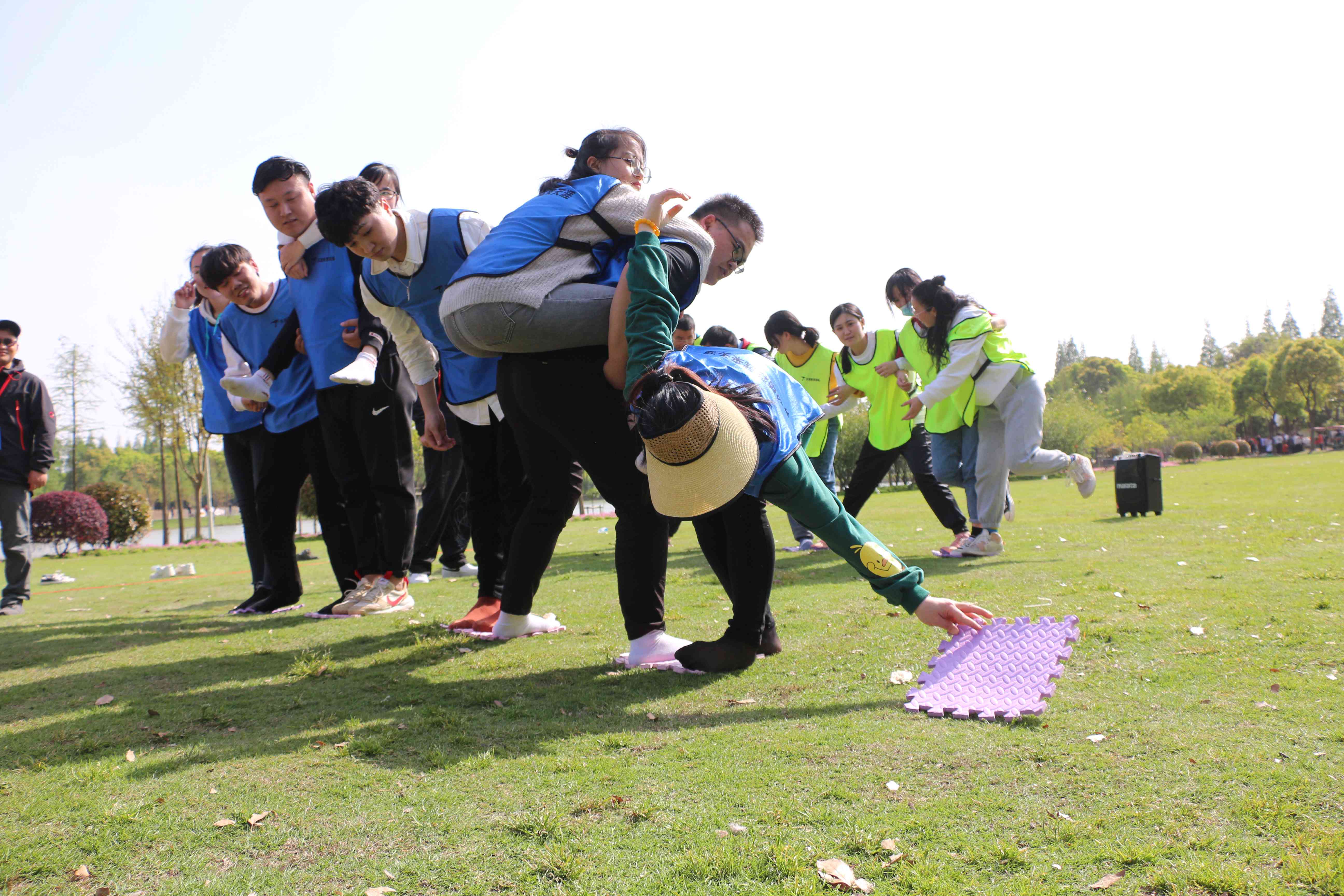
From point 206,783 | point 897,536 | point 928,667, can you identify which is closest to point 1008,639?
point 928,667

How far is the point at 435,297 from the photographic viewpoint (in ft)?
13.1

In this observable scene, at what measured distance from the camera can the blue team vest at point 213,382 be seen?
5754 millimetres

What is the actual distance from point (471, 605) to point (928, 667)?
123 inches

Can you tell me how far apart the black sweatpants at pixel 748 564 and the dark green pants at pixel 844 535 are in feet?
1.06

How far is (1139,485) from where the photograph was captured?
32.2 ft

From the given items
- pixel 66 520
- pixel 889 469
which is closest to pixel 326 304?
pixel 889 469

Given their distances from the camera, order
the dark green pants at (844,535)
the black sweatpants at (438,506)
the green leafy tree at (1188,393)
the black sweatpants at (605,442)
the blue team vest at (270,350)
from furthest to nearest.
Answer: the green leafy tree at (1188,393)
the black sweatpants at (438,506)
the blue team vest at (270,350)
the black sweatpants at (605,442)
the dark green pants at (844,535)

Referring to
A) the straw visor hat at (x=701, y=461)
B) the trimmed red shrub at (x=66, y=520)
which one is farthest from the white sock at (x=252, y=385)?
the trimmed red shrub at (x=66, y=520)

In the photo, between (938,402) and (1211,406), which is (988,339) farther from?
(1211,406)

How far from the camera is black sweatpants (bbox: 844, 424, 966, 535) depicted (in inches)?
295

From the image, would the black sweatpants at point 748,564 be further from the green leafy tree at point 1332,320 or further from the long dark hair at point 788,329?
the green leafy tree at point 1332,320

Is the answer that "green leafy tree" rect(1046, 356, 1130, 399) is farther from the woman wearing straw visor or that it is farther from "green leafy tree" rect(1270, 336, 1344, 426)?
the woman wearing straw visor

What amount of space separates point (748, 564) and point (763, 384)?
705mm

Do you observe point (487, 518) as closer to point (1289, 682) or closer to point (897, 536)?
point (1289, 682)
